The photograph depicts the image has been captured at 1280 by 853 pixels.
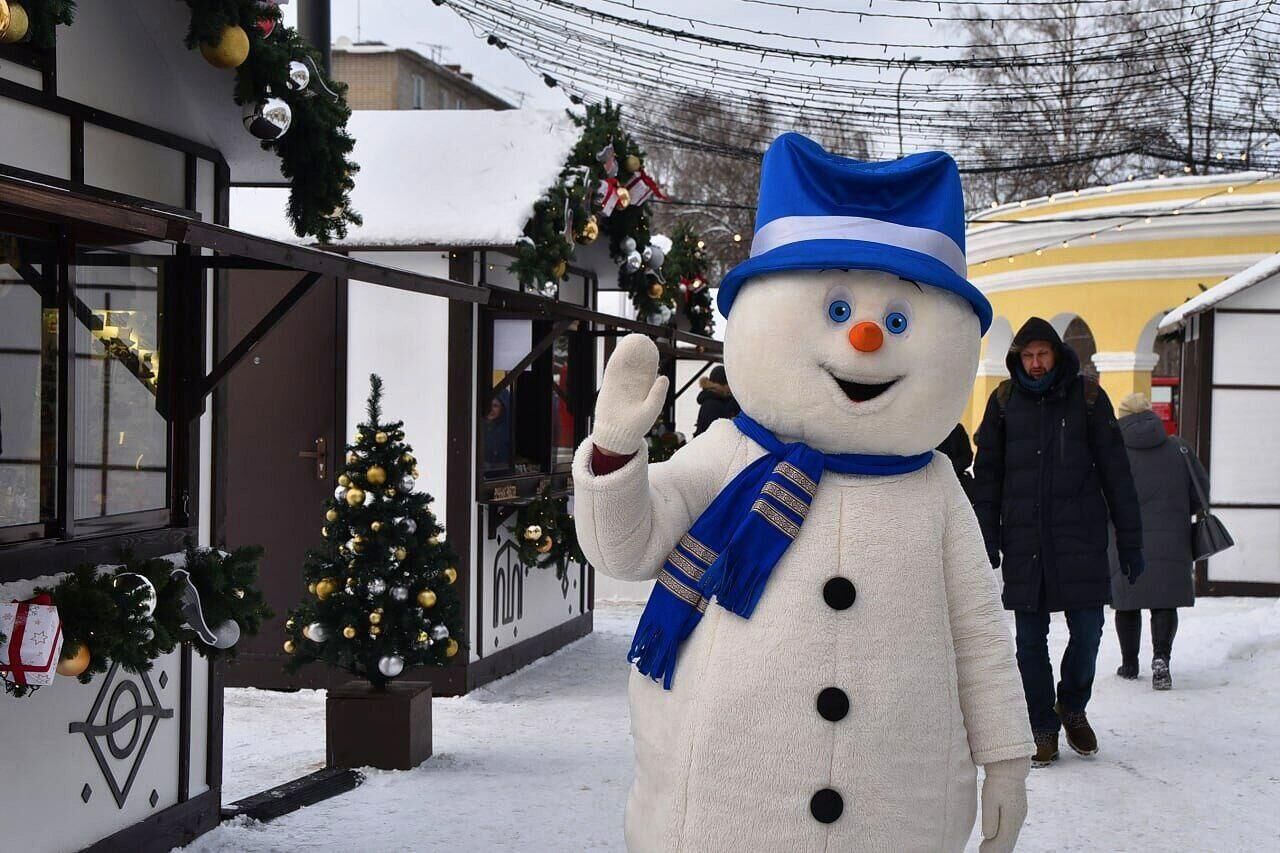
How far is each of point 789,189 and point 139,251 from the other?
8.09 ft

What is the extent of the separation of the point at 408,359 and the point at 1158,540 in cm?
453

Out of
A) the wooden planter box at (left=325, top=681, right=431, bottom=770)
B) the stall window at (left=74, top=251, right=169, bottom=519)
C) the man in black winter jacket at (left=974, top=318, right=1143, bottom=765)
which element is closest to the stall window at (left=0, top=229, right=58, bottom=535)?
the stall window at (left=74, top=251, right=169, bottom=519)

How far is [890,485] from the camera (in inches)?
134

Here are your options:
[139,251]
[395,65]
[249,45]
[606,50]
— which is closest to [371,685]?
[139,251]

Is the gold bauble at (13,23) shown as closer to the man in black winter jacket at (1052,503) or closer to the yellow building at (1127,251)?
the man in black winter jacket at (1052,503)

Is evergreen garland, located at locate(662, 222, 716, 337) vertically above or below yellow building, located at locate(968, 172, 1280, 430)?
below

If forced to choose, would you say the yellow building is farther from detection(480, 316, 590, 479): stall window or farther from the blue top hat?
the blue top hat

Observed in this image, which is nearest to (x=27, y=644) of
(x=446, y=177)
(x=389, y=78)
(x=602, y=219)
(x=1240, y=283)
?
(x=446, y=177)

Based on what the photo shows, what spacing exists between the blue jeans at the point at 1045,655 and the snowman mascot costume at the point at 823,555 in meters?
3.14

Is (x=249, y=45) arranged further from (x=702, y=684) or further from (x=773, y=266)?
(x=702, y=684)

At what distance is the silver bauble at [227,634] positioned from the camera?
15.6 ft

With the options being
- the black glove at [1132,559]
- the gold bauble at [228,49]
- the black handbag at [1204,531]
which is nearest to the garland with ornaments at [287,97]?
the gold bauble at [228,49]

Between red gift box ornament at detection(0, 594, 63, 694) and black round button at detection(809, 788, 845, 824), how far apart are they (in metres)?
2.08

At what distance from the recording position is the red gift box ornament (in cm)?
386
